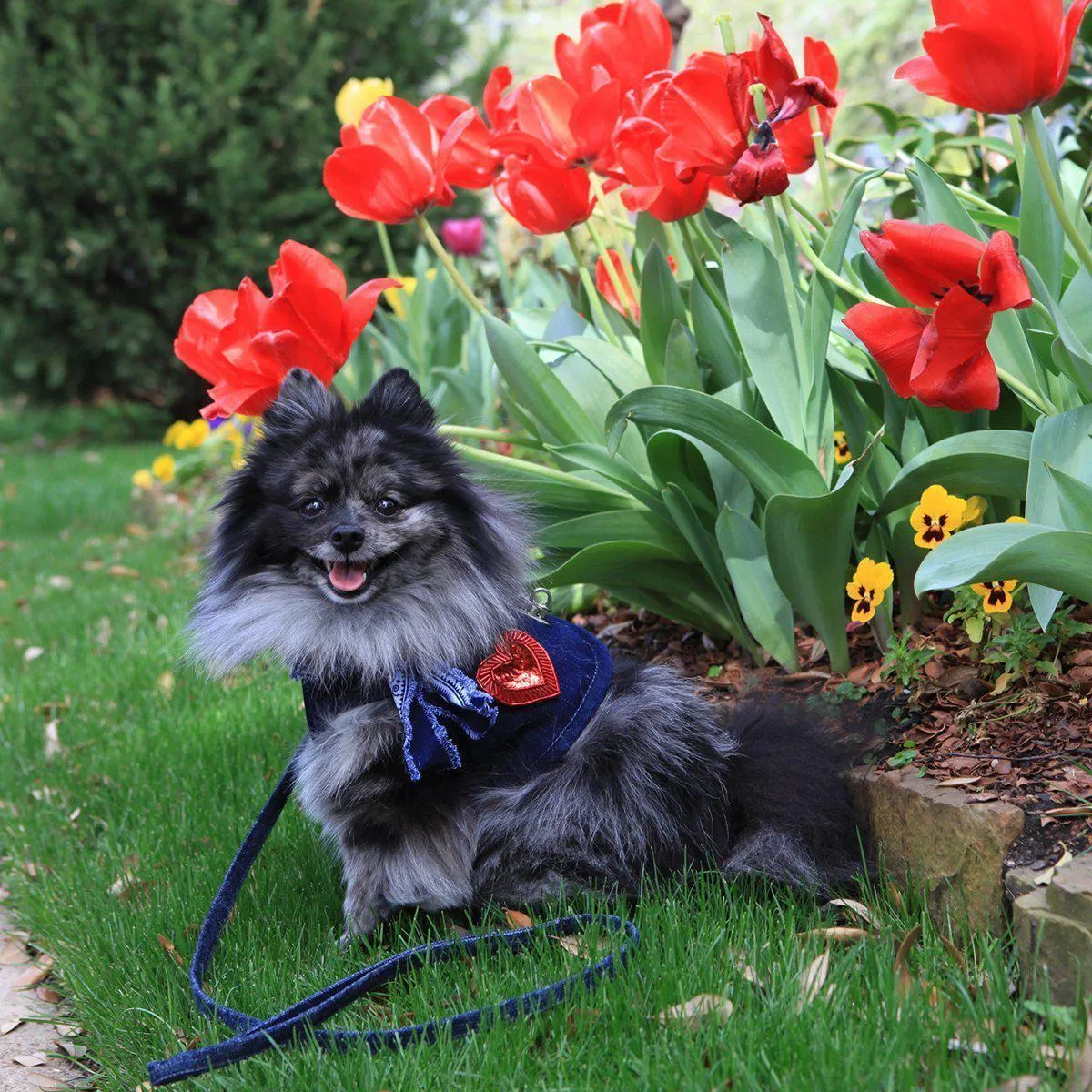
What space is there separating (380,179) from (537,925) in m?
1.86

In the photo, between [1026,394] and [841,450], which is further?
[841,450]

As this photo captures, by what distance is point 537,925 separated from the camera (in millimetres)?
2182

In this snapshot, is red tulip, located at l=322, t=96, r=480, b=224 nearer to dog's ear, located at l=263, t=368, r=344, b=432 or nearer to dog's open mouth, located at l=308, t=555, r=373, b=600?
dog's ear, located at l=263, t=368, r=344, b=432

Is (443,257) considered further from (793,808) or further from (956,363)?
(793,808)

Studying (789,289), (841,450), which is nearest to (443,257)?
(789,289)

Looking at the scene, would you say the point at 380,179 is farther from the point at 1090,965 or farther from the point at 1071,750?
the point at 1090,965

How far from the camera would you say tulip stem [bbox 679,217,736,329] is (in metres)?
2.82

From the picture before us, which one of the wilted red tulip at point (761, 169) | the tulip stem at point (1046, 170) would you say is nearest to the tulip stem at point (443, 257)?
the wilted red tulip at point (761, 169)

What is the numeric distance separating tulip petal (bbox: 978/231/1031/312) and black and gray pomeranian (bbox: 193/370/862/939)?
Result: 41.0 inches

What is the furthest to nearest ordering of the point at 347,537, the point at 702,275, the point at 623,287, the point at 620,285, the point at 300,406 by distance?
the point at 623,287 → the point at 620,285 → the point at 702,275 → the point at 300,406 → the point at 347,537

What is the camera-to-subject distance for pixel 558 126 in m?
2.84

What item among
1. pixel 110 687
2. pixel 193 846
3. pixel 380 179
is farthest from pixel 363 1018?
pixel 110 687

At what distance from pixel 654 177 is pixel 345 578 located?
3.90 feet

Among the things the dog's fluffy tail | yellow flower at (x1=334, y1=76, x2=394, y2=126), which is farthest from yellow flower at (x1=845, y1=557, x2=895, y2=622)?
yellow flower at (x1=334, y1=76, x2=394, y2=126)
